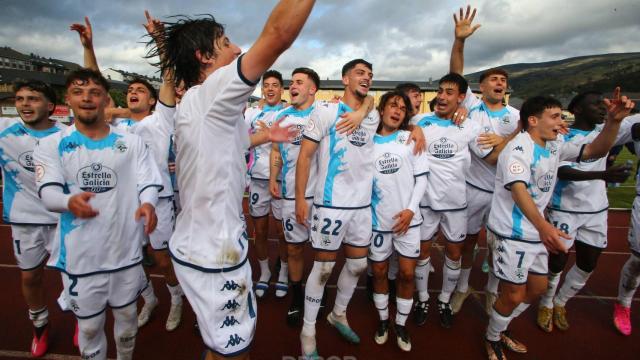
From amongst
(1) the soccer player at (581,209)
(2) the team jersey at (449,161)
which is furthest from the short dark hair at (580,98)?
(2) the team jersey at (449,161)

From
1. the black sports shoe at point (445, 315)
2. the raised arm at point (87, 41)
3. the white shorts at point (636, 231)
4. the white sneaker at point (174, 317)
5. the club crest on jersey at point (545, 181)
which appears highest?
the raised arm at point (87, 41)

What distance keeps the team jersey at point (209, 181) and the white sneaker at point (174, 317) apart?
2.12 metres

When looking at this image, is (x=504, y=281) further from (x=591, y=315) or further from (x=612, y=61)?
(x=612, y=61)

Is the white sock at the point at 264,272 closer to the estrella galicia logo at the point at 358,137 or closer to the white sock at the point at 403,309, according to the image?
the white sock at the point at 403,309

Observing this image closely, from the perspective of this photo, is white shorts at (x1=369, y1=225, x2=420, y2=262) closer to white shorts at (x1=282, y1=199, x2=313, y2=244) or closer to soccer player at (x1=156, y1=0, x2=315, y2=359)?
white shorts at (x1=282, y1=199, x2=313, y2=244)

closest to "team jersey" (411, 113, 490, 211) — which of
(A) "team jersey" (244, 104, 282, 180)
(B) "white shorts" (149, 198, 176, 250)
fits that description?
(A) "team jersey" (244, 104, 282, 180)

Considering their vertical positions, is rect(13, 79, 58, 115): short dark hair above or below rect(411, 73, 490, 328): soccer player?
above

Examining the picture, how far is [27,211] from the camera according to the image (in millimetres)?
2895

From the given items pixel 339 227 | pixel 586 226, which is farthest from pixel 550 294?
pixel 339 227

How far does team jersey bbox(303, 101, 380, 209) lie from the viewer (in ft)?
9.75

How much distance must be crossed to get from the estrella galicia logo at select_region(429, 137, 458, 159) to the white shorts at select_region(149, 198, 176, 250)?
3101mm

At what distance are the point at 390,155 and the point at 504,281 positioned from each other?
1.56 metres

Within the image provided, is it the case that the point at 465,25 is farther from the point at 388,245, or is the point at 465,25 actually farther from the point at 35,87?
the point at 35,87

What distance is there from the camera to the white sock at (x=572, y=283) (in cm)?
352
